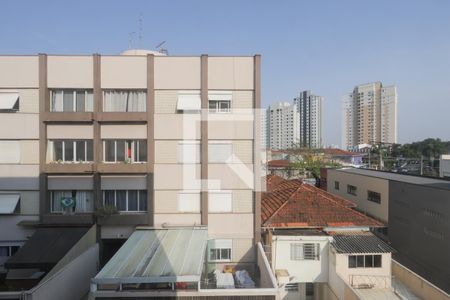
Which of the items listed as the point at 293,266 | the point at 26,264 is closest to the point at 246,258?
the point at 293,266

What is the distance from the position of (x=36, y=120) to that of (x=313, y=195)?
14.6 metres

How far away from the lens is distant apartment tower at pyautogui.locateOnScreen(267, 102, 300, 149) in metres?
89.2

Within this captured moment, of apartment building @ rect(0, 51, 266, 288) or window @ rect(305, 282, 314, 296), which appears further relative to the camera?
window @ rect(305, 282, 314, 296)

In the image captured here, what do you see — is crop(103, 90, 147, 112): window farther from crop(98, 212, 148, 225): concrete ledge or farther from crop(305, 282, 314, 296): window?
crop(305, 282, 314, 296): window

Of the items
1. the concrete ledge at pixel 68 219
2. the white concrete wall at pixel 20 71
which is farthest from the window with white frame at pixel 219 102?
the white concrete wall at pixel 20 71

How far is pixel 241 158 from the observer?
15695mm

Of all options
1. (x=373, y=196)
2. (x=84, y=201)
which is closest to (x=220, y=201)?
(x=84, y=201)

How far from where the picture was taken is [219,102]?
15.6 m

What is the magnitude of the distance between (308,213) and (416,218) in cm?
633

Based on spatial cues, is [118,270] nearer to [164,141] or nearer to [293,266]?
[164,141]

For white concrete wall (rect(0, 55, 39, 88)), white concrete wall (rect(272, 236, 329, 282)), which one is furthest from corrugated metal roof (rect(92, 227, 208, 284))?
white concrete wall (rect(0, 55, 39, 88))

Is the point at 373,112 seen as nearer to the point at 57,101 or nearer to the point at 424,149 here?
the point at 424,149

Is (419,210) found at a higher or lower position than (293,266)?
higher

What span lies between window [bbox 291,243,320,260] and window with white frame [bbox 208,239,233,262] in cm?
300
